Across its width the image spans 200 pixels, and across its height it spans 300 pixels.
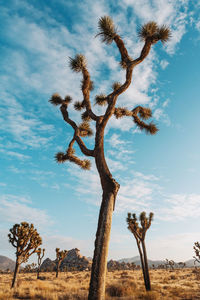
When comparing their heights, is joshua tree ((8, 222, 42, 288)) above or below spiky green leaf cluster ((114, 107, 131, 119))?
below

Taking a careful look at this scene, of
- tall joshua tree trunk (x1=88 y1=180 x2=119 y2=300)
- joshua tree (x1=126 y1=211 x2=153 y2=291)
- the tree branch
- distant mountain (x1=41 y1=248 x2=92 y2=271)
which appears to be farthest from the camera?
distant mountain (x1=41 y1=248 x2=92 y2=271)

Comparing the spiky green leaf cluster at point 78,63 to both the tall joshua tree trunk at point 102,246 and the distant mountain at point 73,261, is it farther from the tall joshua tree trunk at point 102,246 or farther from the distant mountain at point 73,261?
the distant mountain at point 73,261

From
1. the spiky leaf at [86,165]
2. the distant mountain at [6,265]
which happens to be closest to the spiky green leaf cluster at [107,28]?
the spiky leaf at [86,165]

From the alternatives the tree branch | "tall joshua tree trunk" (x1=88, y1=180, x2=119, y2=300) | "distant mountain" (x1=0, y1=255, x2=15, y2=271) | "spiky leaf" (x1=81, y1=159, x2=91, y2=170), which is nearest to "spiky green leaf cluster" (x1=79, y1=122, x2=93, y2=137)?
the tree branch

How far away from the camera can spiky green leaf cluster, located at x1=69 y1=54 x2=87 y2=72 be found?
701 cm

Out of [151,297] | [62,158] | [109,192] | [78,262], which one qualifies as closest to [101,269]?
[109,192]

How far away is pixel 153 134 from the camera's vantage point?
8.34 m

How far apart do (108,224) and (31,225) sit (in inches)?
543

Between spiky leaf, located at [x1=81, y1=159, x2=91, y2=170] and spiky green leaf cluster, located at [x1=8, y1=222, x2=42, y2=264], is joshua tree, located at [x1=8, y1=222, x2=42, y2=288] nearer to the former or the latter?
spiky green leaf cluster, located at [x1=8, y1=222, x2=42, y2=264]

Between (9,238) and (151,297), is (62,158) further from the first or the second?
(9,238)

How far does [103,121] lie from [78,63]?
2.54 metres

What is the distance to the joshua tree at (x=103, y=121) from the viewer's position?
14.1 feet

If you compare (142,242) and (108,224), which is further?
(142,242)

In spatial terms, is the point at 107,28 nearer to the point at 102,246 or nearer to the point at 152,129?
the point at 152,129
